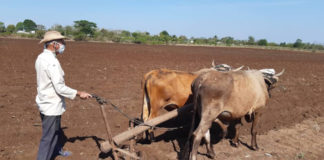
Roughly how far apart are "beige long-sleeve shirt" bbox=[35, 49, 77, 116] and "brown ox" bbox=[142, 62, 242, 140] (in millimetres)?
2338

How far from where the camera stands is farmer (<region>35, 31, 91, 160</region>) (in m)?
4.28

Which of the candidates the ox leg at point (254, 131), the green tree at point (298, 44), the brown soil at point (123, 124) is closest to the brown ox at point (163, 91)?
the brown soil at point (123, 124)

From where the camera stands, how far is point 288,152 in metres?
6.35

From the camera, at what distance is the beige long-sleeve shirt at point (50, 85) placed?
427 cm

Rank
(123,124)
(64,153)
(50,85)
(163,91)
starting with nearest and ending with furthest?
(50,85) → (64,153) → (163,91) → (123,124)

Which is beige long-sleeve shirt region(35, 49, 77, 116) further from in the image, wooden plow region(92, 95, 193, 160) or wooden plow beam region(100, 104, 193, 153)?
wooden plow beam region(100, 104, 193, 153)

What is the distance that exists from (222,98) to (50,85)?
337cm

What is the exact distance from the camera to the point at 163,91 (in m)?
6.39

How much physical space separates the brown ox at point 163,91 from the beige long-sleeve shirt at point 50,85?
2338 mm

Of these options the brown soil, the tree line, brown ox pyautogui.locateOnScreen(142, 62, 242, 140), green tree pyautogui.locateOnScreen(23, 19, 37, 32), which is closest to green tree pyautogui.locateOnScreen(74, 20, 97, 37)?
the tree line

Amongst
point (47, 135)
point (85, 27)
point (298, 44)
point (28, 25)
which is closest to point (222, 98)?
point (47, 135)

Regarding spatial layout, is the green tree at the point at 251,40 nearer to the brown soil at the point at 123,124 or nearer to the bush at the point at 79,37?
the bush at the point at 79,37

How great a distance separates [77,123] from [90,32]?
61.4 metres

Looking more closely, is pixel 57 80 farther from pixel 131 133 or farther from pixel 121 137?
pixel 131 133
